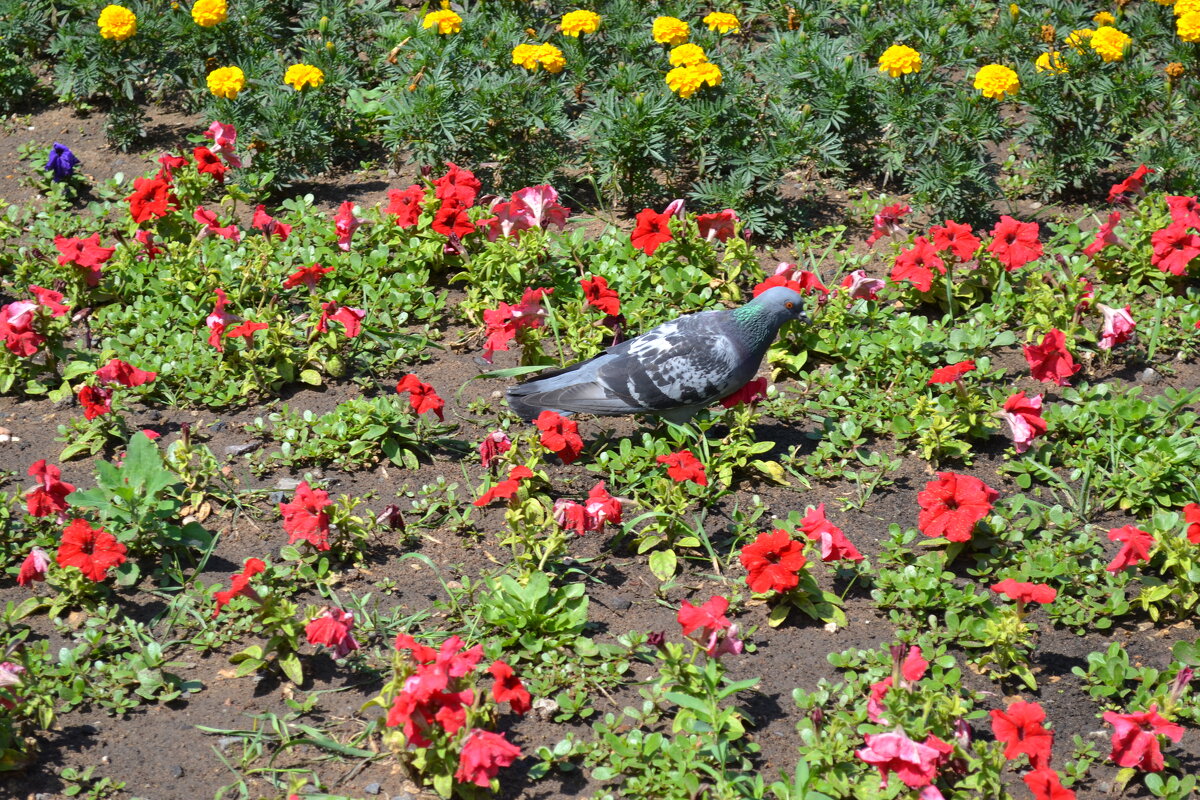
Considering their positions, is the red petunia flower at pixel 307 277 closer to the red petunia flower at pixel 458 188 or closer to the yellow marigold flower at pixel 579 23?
the red petunia flower at pixel 458 188

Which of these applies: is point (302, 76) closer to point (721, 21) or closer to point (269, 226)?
point (269, 226)

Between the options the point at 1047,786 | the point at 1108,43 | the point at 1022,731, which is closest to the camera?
the point at 1047,786

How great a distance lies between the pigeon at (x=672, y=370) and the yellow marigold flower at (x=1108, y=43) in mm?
2884

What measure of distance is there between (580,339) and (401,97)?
2.20 meters

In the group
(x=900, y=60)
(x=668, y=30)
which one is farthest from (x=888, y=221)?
(x=668, y=30)

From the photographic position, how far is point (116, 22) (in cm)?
631

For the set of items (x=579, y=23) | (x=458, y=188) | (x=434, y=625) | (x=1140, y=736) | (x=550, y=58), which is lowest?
(x=434, y=625)

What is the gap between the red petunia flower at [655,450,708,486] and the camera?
3891mm

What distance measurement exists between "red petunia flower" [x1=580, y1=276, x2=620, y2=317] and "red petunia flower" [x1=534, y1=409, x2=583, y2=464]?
81 centimetres

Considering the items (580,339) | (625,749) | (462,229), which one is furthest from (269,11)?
(625,749)

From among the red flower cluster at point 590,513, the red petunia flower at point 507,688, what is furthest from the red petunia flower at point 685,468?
the red petunia flower at point 507,688

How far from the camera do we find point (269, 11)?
23.4 feet

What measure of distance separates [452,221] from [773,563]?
2.43 meters

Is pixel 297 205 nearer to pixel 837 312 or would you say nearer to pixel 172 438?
pixel 172 438
